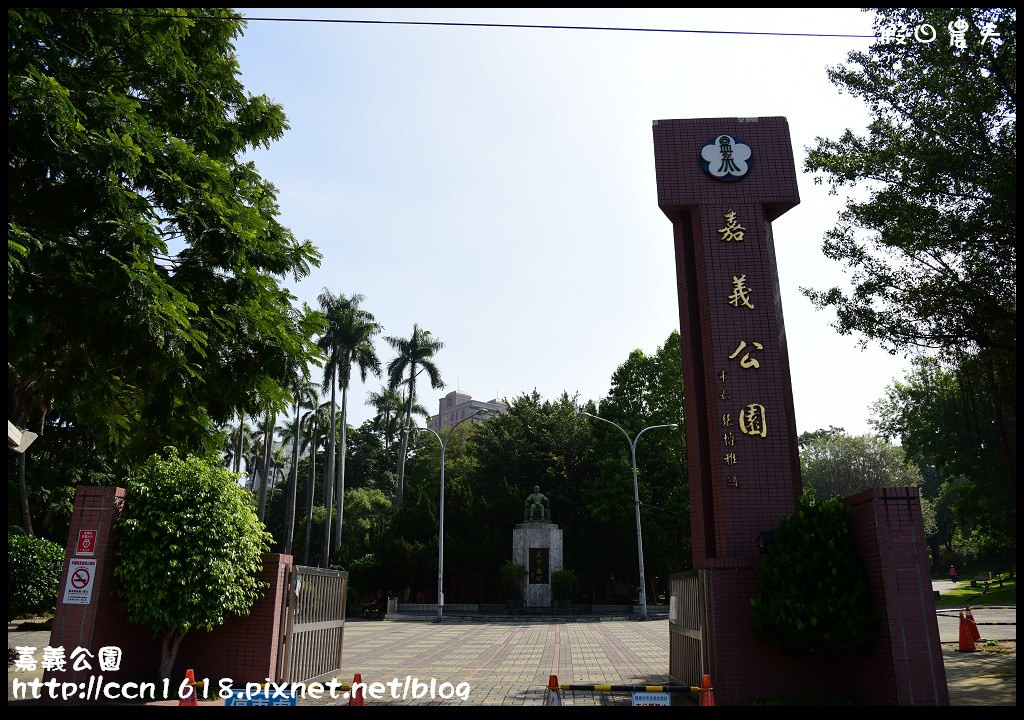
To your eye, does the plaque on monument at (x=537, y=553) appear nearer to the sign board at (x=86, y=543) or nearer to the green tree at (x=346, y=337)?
the green tree at (x=346, y=337)

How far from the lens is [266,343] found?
41.7ft

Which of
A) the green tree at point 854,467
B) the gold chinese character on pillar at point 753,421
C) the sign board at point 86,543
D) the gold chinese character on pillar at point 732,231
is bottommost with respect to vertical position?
the sign board at point 86,543

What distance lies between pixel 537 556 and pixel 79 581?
29573 mm

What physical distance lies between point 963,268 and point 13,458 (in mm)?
24248

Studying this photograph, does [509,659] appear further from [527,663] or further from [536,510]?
[536,510]

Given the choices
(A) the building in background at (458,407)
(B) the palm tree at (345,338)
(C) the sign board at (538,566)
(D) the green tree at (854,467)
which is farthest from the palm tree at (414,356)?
(A) the building in background at (458,407)

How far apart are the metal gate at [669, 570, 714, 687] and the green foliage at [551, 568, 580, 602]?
22.8 m

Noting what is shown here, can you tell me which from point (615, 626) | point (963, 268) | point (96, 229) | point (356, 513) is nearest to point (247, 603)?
point (96, 229)

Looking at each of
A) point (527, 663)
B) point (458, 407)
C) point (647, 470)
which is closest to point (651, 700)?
point (527, 663)

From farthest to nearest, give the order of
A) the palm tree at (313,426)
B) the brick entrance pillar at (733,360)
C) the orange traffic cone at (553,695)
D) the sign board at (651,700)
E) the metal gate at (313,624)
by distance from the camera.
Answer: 1. the palm tree at (313,426)
2. the brick entrance pillar at (733,360)
3. the metal gate at (313,624)
4. the orange traffic cone at (553,695)
5. the sign board at (651,700)

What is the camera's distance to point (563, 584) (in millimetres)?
36000

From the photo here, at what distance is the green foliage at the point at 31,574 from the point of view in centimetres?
1898

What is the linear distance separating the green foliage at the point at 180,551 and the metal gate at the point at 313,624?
0.96m

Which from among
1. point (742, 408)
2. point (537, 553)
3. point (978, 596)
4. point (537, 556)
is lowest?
point (978, 596)
